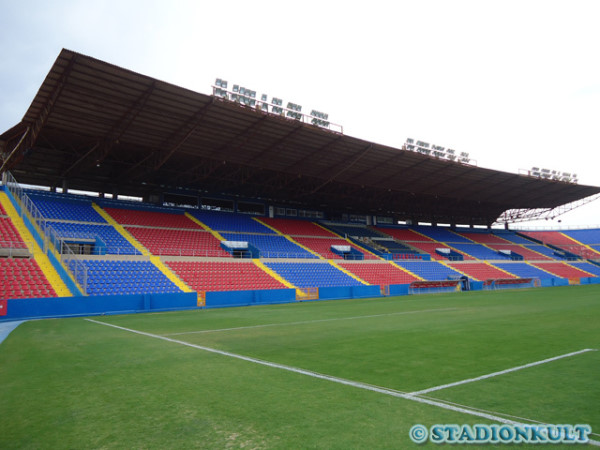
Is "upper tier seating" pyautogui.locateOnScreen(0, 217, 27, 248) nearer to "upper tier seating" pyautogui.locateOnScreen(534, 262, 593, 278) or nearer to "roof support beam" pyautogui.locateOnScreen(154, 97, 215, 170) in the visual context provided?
"roof support beam" pyautogui.locateOnScreen(154, 97, 215, 170)

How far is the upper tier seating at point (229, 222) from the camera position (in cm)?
4269

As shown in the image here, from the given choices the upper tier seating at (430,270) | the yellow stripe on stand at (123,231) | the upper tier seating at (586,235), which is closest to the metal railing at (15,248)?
the yellow stripe on stand at (123,231)

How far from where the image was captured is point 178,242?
1400 inches

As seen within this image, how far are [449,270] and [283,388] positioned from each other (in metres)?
46.3

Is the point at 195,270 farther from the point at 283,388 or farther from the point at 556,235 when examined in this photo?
the point at 556,235

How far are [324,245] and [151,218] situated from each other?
19912mm

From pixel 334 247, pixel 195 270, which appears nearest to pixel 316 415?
pixel 195 270

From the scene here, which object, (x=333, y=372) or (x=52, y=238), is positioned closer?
(x=333, y=372)

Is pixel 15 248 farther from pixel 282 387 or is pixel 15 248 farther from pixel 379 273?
pixel 379 273

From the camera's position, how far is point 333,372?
7.48 m

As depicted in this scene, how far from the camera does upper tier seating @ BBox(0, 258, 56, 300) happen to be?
68.1 feet

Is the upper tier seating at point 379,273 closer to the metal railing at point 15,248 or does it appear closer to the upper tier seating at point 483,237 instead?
the upper tier seating at point 483,237

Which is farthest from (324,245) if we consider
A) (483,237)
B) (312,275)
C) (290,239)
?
(483,237)

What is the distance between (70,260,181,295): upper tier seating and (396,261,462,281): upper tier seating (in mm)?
28954
